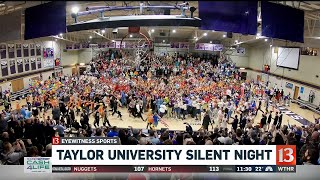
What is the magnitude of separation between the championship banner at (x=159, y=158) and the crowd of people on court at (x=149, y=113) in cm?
33

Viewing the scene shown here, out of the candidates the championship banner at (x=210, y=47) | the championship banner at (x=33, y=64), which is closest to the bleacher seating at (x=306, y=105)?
the championship banner at (x=210, y=47)

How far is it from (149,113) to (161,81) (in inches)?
314

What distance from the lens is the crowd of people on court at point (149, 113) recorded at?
25.0 ft

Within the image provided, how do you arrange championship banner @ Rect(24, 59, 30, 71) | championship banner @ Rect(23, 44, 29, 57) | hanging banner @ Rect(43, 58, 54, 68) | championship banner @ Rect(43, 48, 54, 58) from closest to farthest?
championship banner @ Rect(23, 44, 29, 57) → championship banner @ Rect(24, 59, 30, 71) → championship banner @ Rect(43, 48, 54, 58) → hanging banner @ Rect(43, 58, 54, 68)

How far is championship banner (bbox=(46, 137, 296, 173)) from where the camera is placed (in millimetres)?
6586

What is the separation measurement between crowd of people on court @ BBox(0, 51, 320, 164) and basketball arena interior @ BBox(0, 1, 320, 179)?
2.1 inches

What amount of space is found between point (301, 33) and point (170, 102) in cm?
847

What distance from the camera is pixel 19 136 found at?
8.70 metres

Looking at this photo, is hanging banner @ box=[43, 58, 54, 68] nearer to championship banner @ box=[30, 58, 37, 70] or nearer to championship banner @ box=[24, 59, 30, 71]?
championship banner @ box=[30, 58, 37, 70]

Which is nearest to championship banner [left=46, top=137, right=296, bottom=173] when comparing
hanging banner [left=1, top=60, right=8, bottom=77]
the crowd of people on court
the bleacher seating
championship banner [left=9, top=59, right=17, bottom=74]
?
the crowd of people on court

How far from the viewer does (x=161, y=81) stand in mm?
20844

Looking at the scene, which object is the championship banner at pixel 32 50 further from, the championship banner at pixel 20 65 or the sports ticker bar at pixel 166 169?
the sports ticker bar at pixel 166 169

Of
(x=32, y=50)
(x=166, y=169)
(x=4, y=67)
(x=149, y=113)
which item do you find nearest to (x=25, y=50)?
(x=32, y=50)

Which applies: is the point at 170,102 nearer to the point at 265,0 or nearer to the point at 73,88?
the point at 73,88
